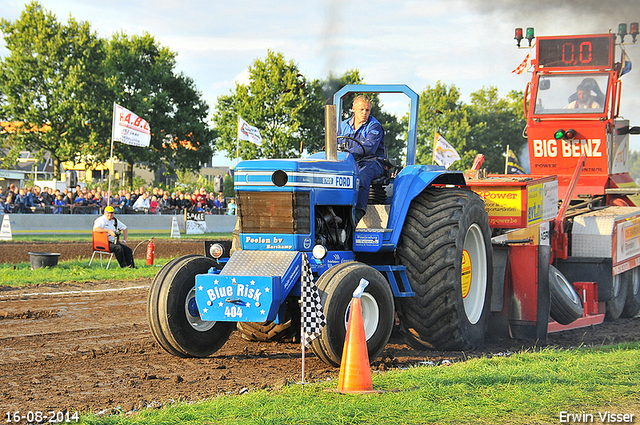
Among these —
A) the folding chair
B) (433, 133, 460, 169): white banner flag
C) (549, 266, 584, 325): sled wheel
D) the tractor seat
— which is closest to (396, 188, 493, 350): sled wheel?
the tractor seat

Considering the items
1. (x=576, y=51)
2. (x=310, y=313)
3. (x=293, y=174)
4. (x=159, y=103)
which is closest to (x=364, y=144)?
(x=293, y=174)

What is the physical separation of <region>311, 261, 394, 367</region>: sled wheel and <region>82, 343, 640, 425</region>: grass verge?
397 mm

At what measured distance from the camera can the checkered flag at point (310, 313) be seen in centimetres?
524

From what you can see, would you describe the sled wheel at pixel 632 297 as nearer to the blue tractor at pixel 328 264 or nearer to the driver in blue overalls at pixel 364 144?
the blue tractor at pixel 328 264

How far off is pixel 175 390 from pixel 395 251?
8.54 ft

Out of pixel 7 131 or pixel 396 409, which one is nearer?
pixel 396 409

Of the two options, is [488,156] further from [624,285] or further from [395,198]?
[395,198]

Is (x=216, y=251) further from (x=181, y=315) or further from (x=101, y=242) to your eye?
(x=101, y=242)

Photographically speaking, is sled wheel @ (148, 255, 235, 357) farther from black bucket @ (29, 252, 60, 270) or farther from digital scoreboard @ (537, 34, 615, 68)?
black bucket @ (29, 252, 60, 270)

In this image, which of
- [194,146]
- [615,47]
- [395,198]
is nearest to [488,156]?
[194,146]

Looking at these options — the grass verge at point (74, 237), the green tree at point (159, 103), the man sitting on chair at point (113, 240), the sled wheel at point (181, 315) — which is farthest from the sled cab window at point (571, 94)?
the green tree at point (159, 103)

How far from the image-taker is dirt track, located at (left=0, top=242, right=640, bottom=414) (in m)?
4.85

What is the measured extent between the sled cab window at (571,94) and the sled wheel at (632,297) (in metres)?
2.81

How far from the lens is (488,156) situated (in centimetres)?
5953
